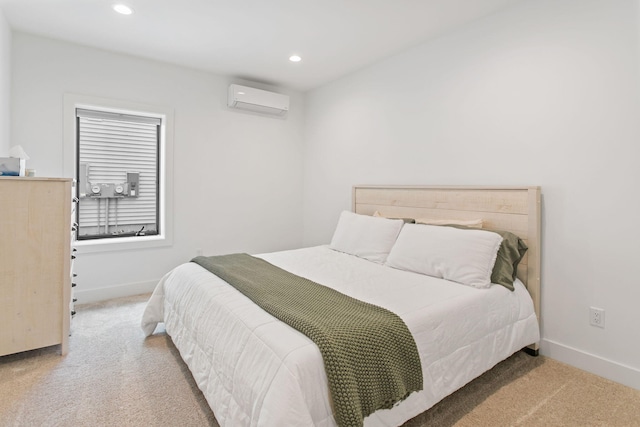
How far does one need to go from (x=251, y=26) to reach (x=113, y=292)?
9.41 feet

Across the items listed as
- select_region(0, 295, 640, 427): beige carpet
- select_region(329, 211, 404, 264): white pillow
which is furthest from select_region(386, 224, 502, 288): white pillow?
select_region(0, 295, 640, 427): beige carpet

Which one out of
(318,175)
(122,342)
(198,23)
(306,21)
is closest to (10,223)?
(122,342)

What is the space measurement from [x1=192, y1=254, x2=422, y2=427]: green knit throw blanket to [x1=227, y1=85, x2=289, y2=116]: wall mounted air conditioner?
2699mm

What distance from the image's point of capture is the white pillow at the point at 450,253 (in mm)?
2141

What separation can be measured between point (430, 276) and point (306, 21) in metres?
2.17

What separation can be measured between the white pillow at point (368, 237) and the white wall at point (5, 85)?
112 inches

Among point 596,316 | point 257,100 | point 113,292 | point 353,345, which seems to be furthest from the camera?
point 257,100

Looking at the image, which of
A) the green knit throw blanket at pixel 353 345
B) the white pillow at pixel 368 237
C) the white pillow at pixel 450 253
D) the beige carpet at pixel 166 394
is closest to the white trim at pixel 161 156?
the beige carpet at pixel 166 394

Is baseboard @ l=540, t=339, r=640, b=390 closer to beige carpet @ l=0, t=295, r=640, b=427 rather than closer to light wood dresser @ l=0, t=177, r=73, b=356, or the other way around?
beige carpet @ l=0, t=295, r=640, b=427

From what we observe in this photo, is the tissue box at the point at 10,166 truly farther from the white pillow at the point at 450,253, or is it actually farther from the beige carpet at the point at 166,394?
the white pillow at the point at 450,253

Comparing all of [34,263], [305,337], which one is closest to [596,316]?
[305,337]

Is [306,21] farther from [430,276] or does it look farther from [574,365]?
[574,365]

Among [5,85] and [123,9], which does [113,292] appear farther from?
[123,9]

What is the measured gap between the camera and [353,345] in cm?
138
